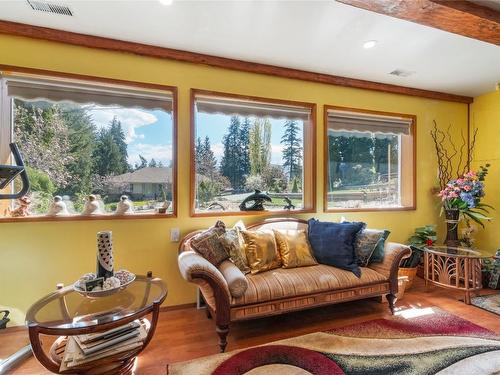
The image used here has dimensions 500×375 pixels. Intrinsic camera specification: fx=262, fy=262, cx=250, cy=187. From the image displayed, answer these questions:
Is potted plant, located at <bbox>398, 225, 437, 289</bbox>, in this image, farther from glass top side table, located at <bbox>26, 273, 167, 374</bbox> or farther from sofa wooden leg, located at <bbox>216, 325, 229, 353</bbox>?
glass top side table, located at <bbox>26, 273, 167, 374</bbox>

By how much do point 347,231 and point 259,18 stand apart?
2.05 meters

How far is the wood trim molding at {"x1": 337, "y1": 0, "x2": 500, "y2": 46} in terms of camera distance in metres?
1.72

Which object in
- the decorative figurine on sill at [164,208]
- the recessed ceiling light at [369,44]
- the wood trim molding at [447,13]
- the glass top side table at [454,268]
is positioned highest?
the recessed ceiling light at [369,44]

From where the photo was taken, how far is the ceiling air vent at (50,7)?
6.52 feet

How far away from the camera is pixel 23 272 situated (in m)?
2.27

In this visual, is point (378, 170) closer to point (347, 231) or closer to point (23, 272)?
point (347, 231)

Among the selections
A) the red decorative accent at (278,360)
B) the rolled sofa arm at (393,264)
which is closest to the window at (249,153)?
the rolled sofa arm at (393,264)

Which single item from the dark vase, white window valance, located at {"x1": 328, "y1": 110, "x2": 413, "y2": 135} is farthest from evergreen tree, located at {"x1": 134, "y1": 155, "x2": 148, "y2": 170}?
the dark vase

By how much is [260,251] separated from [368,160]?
226cm

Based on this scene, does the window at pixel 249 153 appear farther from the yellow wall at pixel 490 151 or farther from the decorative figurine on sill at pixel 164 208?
the yellow wall at pixel 490 151

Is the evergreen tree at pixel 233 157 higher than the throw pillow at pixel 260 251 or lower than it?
higher

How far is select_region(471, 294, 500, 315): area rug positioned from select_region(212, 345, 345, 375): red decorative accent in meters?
1.94

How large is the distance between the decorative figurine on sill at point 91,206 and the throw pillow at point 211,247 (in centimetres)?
102

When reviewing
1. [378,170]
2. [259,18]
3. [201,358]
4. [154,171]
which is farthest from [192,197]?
[378,170]
